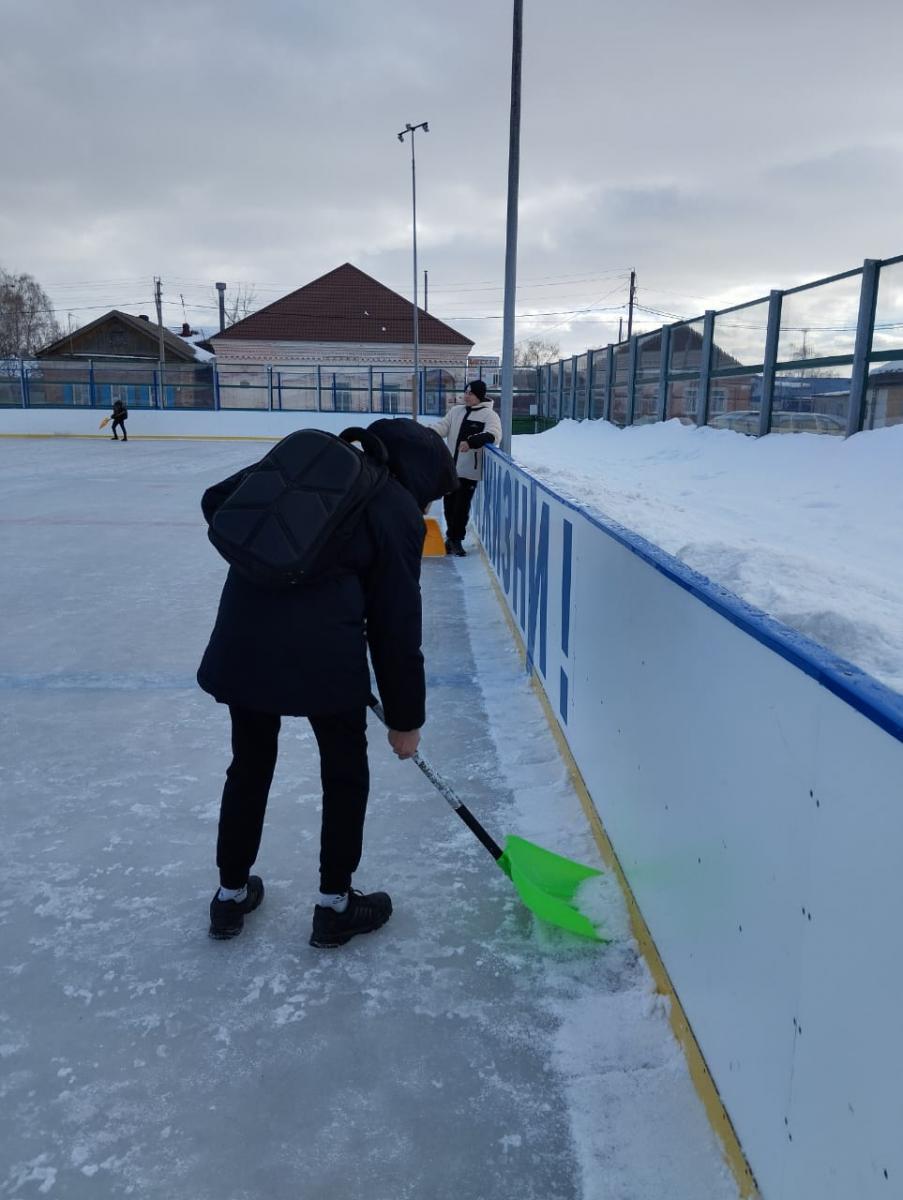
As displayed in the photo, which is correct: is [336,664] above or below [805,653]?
below

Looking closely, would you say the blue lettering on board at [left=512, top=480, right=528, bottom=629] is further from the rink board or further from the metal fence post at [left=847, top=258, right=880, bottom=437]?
the metal fence post at [left=847, top=258, right=880, bottom=437]

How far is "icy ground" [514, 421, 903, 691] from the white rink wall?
16.7m

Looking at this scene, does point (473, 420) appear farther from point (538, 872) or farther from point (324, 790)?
point (324, 790)

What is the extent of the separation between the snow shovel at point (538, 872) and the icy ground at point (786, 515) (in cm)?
167

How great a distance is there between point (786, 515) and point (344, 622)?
7.05 meters

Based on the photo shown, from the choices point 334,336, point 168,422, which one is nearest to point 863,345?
point 168,422

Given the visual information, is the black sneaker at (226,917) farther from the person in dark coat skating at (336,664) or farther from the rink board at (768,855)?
the rink board at (768,855)

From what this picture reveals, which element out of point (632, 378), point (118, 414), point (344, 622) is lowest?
point (344, 622)

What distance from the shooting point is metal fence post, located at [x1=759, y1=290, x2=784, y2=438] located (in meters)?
11.5

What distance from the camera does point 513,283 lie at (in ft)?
30.8

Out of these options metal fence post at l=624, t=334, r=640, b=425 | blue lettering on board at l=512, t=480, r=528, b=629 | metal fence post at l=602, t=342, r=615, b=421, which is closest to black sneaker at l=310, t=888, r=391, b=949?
blue lettering on board at l=512, t=480, r=528, b=629

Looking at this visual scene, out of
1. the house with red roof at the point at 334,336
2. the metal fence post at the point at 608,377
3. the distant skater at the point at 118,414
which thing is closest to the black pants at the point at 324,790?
the metal fence post at the point at 608,377

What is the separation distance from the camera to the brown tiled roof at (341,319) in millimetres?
47031

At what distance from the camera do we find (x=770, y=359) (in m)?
11.6
